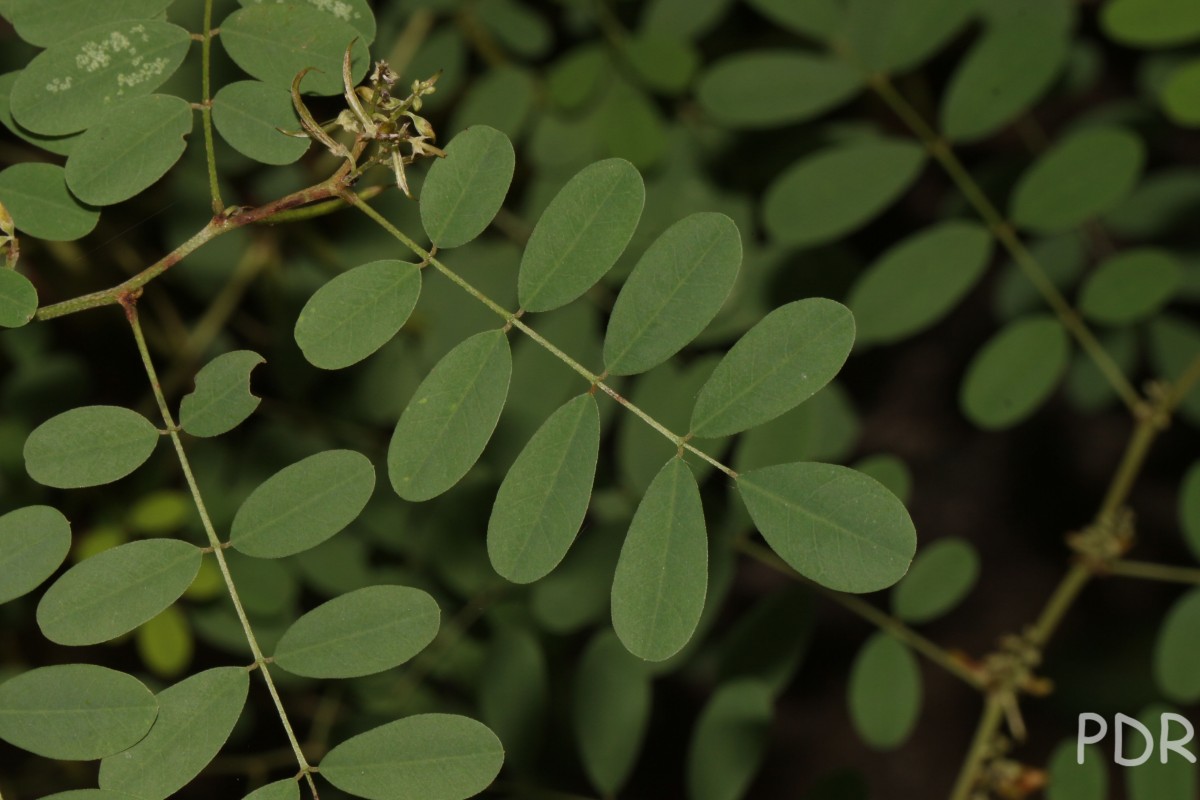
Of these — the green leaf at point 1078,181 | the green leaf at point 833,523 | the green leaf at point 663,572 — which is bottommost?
the green leaf at point 663,572

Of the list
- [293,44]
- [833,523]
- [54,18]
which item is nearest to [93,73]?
[54,18]

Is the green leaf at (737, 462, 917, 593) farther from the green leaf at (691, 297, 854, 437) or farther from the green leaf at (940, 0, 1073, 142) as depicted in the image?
the green leaf at (940, 0, 1073, 142)

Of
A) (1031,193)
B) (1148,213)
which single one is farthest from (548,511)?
(1148,213)

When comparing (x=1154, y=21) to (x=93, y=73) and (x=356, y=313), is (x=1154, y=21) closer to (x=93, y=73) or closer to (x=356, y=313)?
(x=356, y=313)

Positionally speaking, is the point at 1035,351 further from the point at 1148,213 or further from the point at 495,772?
the point at 495,772

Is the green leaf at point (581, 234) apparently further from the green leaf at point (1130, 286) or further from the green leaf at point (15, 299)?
the green leaf at point (1130, 286)

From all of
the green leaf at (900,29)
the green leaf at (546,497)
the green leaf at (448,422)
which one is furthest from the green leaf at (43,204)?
the green leaf at (900,29)

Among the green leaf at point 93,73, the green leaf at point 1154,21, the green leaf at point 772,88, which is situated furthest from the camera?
the green leaf at point 772,88
